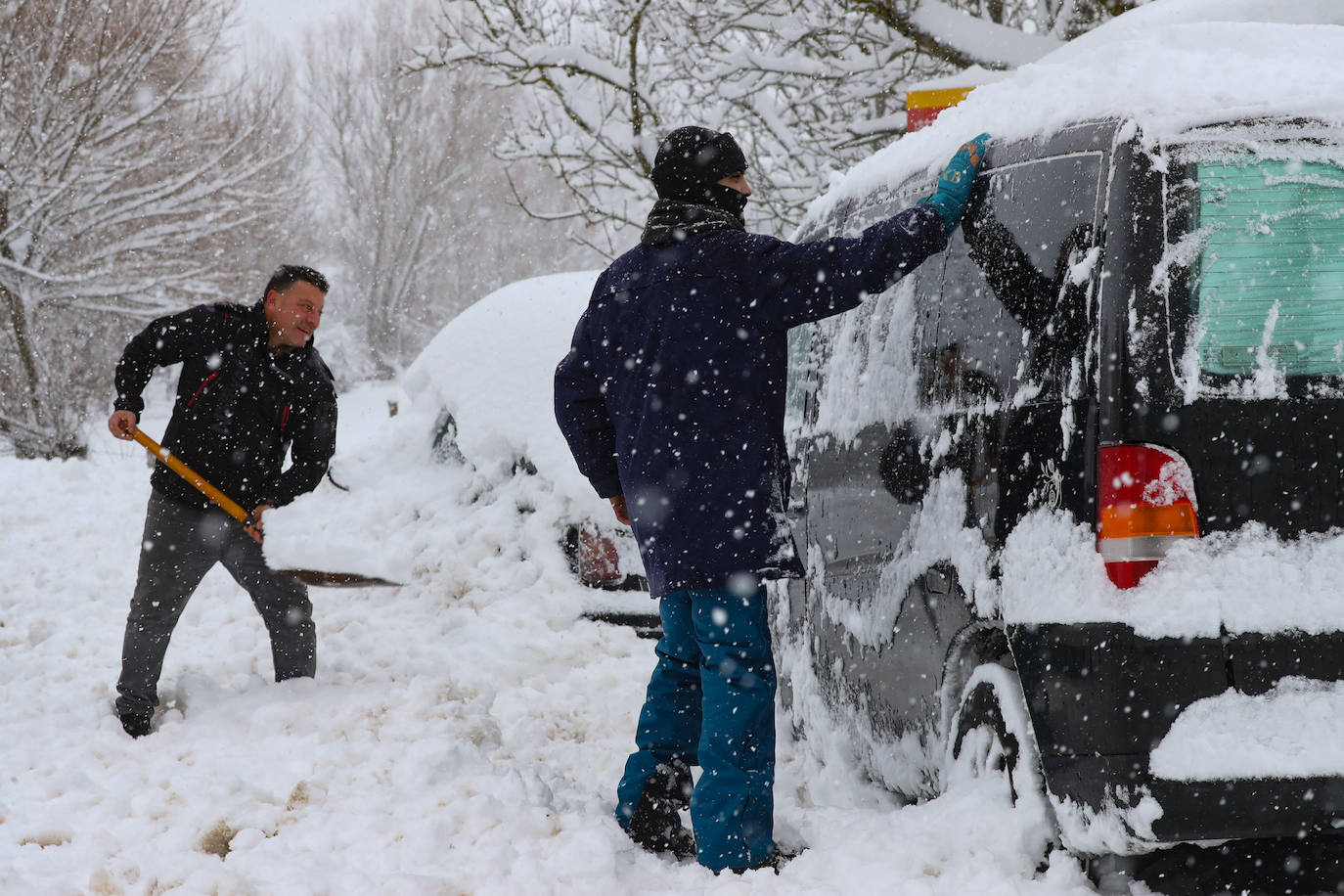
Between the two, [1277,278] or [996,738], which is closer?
[1277,278]

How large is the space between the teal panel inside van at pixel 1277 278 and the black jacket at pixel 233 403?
3556 mm

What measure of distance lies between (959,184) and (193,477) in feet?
10.6

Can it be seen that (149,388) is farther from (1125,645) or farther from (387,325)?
(1125,645)

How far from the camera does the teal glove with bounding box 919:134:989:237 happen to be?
264 centimetres

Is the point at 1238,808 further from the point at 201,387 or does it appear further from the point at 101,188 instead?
the point at 101,188

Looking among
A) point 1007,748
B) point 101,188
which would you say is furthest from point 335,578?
point 101,188

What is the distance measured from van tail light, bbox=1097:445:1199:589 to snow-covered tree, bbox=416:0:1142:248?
5.51 meters

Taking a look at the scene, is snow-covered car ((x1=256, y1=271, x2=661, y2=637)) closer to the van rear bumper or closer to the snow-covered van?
the snow-covered van

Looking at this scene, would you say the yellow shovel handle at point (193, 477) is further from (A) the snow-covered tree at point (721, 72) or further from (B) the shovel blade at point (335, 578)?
(A) the snow-covered tree at point (721, 72)

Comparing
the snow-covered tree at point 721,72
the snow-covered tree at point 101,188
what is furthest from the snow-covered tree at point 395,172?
the snow-covered tree at point 721,72

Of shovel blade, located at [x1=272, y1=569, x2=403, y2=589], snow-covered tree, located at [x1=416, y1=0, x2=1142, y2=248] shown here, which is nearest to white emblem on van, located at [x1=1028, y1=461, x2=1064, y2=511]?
shovel blade, located at [x1=272, y1=569, x2=403, y2=589]

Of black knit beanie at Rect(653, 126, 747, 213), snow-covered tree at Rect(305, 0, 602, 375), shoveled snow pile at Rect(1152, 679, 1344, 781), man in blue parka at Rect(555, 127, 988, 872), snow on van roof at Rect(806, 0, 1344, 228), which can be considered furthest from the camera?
snow-covered tree at Rect(305, 0, 602, 375)

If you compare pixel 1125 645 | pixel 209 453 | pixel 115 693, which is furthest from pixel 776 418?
pixel 115 693

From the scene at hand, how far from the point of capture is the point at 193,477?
14.5 feet
